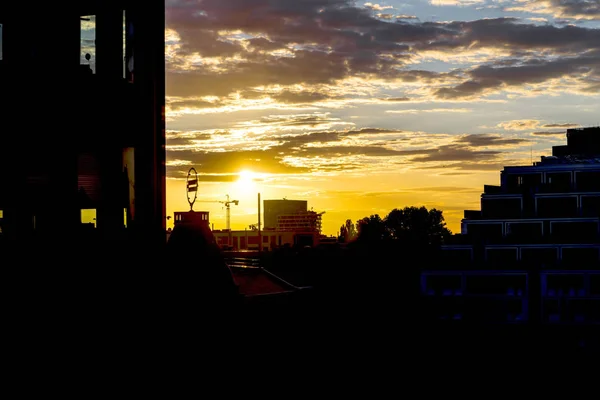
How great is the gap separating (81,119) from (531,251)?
89.9 metres

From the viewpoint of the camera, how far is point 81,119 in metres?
25.1

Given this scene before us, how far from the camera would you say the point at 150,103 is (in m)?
28.1

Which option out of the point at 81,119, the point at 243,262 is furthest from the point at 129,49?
the point at 243,262

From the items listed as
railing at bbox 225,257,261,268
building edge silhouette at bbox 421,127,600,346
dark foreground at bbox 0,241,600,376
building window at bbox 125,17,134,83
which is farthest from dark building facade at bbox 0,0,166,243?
building edge silhouette at bbox 421,127,600,346

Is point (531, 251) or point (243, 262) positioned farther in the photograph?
point (531, 251)

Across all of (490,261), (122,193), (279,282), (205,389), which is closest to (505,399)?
(490,261)

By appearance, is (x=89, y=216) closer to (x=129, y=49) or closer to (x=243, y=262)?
(x=129, y=49)

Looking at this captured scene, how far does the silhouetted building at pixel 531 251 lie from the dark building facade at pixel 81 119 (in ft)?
280

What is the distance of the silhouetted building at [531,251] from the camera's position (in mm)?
106188

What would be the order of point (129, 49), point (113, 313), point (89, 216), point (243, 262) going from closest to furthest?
point (113, 313), point (89, 216), point (129, 49), point (243, 262)

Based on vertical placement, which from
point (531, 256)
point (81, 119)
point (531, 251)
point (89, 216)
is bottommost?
point (531, 256)

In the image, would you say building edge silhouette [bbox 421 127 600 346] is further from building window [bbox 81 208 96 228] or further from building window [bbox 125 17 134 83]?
building window [bbox 81 208 96 228]

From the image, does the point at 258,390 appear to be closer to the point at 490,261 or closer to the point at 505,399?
the point at 505,399

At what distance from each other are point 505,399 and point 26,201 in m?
65.5
